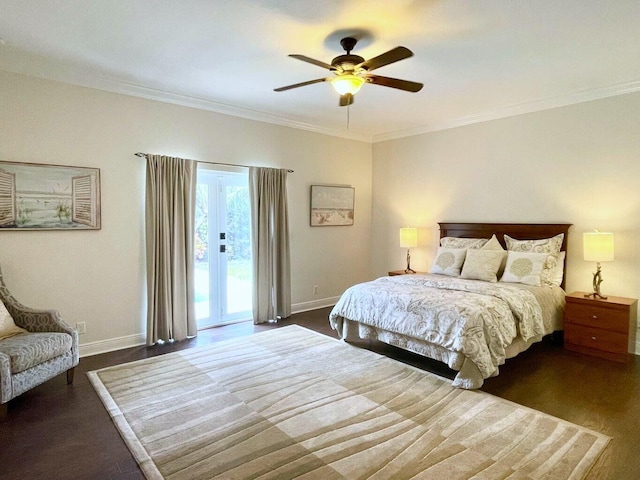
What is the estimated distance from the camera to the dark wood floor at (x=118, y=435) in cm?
216

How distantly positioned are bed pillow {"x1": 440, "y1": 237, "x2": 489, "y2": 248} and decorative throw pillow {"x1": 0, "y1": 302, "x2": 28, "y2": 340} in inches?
191

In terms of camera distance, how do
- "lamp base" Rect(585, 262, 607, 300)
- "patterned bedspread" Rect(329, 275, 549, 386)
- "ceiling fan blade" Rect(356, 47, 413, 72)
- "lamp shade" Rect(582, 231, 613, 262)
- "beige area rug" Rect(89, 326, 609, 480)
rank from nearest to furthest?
"beige area rug" Rect(89, 326, 609, 480)
"ceiling fan blade" Rect(356, 47, 413, 72)
"patterned bedspread" Rect(329, 275, 549, 386)
"lamp shade" Rect(582, 231, 613, 262)
"lamp base" Rect(585, 262, 607, 300)

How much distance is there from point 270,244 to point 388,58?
10.4ft

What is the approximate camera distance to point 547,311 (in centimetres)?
396

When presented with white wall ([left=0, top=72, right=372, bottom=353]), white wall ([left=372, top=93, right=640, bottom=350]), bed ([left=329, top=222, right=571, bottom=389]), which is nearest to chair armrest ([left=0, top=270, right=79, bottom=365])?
white wall ([left=0, top=72, right=372, bottom=353])

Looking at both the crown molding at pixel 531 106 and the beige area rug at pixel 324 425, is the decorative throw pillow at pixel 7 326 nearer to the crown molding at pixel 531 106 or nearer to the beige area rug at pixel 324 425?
the beige area rug at pixel 324 425

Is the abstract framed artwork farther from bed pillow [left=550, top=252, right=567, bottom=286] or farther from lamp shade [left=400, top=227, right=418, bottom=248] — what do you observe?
bed pillow [left=550, top=252, right=567, bottom=286]

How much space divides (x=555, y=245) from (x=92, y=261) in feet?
17.0

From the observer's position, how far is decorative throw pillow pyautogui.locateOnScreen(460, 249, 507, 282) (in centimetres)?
446

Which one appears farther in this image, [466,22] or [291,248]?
[291,248]

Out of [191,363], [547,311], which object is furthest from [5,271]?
[547,311]

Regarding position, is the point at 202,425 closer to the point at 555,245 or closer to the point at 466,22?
the point at 466,22

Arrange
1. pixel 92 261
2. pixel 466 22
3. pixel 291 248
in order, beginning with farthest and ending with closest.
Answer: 1. pixel 291 248
2. pixel 92 261
3. pixel 466 22

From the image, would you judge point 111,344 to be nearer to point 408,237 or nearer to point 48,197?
point 48,197
